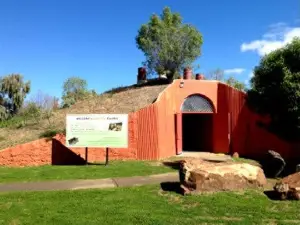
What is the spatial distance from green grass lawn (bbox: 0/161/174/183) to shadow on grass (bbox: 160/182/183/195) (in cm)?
197

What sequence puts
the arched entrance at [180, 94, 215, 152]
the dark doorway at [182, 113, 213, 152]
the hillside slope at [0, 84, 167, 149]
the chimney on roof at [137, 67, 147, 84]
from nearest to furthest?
1. the hillside slope at [0, 84, 167, 149]
2. the arched entrance at [180, 94, 215, 152]
3. the dark doorway at [182, 113, 213, 152]
4. the chimney on roof at [137, 67, 147, 84]

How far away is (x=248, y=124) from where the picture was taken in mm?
21250

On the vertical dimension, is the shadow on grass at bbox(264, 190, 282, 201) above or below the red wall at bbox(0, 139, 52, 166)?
below

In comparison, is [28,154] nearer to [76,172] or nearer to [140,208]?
[76,172]

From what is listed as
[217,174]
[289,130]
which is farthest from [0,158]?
[289,130]

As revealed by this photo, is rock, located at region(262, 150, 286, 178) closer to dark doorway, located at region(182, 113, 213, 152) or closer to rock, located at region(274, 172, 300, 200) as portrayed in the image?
rock, located at region(274, 172, 300, 200)

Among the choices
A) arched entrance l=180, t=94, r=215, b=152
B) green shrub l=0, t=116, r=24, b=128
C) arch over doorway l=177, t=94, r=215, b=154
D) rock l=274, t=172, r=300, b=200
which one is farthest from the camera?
green shrub l=0, t=116, r=24, b=128

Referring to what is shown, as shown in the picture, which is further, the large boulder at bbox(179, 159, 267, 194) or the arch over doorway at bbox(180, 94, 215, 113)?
the arch over doorway at bbox(180, 94, 215, 113)

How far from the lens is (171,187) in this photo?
10.7m

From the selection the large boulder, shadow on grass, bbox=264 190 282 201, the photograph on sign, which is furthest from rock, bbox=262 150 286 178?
the photograph on sign

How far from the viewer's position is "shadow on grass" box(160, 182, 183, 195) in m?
10.2

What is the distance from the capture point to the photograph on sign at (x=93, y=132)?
50.8ft

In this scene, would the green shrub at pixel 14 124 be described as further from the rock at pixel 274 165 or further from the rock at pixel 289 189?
the rock at pixel 289 189

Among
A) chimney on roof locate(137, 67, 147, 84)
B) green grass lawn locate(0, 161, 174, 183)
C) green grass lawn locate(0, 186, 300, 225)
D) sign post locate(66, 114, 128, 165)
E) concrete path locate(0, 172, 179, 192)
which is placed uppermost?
chimney on roof locate(137, 67, 147, 84)
